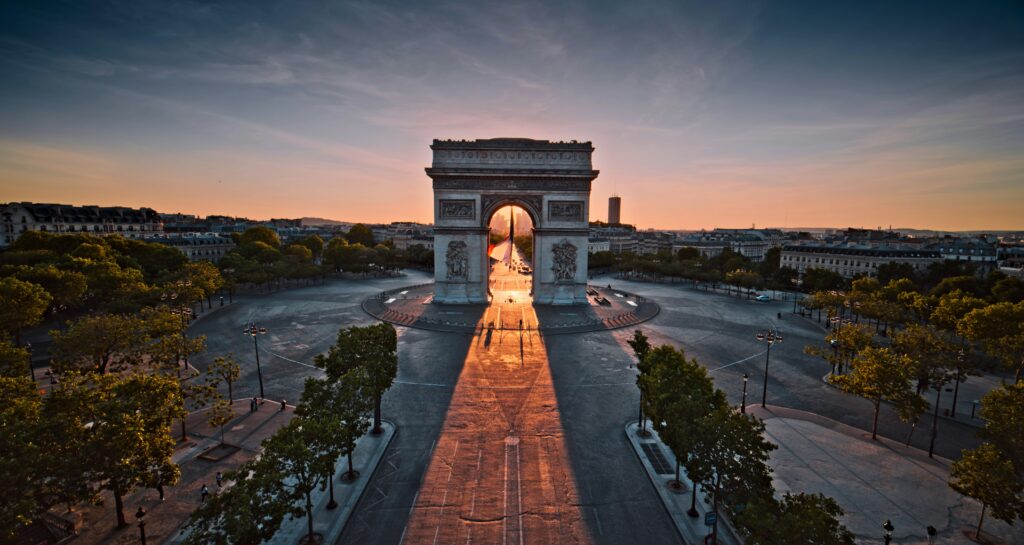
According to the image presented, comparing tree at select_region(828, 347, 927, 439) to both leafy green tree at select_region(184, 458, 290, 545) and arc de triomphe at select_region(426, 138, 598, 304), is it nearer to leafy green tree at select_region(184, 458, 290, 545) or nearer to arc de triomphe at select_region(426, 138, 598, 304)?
leafy green tree at select_region(184, 458, 290, 545)

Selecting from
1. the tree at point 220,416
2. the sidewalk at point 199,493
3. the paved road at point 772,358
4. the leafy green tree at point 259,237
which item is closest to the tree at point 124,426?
the sidewalk at point 199,493

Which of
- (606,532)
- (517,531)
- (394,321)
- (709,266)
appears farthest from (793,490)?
(709,266)

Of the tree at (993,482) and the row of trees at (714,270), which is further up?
the row of trees at (714,270)

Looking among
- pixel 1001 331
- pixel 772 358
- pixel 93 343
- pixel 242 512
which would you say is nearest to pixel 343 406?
pixel 242 512

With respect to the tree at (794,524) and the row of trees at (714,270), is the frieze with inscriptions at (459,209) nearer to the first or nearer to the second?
the row of trees at (714,270)

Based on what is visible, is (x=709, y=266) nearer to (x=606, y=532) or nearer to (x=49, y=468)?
(x=606, y=532)

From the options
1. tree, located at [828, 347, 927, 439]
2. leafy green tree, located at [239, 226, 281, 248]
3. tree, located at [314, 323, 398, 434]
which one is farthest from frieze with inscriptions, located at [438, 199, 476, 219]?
leafy green tree, located at [239, 226, 281, 248]

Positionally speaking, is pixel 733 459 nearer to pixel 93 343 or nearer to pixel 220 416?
pixel 220 416
